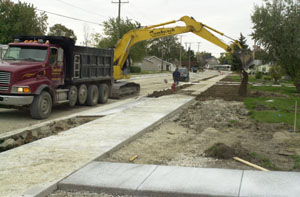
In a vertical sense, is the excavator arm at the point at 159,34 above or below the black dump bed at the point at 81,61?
above

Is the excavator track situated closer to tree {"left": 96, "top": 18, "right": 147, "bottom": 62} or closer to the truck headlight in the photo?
the truck headlight

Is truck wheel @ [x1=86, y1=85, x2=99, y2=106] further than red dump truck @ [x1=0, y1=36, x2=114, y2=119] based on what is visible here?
Yes

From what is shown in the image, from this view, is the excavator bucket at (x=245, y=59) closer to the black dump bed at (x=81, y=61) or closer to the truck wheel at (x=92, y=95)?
the black dump bed at (x=81, y=61)

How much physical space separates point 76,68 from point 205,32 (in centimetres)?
1068

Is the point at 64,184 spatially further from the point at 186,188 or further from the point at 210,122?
the point at 210,122

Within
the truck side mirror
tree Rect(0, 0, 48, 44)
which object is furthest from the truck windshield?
tree Rect(0, 0, 48, 44)

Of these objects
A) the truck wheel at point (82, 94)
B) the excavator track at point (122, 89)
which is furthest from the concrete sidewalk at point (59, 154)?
the excavator track at point (122, 89)

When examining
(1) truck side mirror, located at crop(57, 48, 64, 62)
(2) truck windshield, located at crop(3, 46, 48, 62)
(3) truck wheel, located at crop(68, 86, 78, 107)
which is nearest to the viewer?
(2) truck windshield, located at crop(3, 46, 48, 62)

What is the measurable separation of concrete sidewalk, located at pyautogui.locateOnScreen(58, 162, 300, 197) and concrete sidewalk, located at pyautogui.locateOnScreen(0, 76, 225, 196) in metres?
0.41

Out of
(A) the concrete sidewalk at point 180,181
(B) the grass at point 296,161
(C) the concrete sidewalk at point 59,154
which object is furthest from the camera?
(B) the grass at point 296,161

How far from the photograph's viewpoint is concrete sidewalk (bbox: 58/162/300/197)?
532cm

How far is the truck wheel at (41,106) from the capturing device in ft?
40.7

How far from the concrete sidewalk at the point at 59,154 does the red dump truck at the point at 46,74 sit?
268 centimetres

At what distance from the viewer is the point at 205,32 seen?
75.9ft
